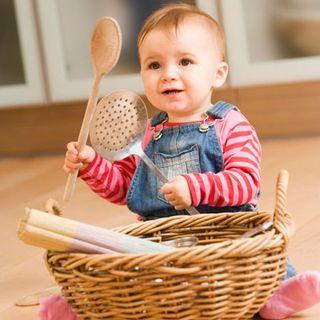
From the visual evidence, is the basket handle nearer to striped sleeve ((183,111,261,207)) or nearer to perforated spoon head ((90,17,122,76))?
striped sleeve ((183,111,261,207))

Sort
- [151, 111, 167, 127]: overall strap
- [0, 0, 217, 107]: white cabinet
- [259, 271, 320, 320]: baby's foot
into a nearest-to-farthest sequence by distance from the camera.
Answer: [259, 271, 320, 320]: baby's foot, [151, 111, 167, 127]: overall strap, [0, 0, 217, 107]: white cabinet

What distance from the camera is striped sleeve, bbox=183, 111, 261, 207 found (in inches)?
55.8

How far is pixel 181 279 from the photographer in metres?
1.22

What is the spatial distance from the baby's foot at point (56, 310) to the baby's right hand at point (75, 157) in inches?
8.0

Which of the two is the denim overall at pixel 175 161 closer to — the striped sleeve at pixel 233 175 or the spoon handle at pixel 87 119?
the striped sleeve at pixel 233 175

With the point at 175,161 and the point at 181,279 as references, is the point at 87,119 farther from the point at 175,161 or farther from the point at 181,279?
the point at 181,279

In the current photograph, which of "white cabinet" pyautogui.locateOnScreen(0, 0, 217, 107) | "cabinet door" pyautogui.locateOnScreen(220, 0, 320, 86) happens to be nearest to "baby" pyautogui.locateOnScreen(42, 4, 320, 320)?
"cabinet door" pyautogui.locateOnScreen(220, 0, 320, 86)

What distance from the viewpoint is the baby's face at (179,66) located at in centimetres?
150

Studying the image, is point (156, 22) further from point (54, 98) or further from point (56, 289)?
point (54, 98)

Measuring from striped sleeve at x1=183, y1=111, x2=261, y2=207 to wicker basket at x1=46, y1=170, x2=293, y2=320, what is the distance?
0.13 m

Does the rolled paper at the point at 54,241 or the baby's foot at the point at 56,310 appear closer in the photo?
the rolled paper at the point at 54,241

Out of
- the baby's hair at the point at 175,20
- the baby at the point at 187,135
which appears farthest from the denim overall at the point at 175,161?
the baby's hair at the point at 175,20

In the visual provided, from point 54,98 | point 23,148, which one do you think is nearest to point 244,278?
point 54,98

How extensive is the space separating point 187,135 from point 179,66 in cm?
11
